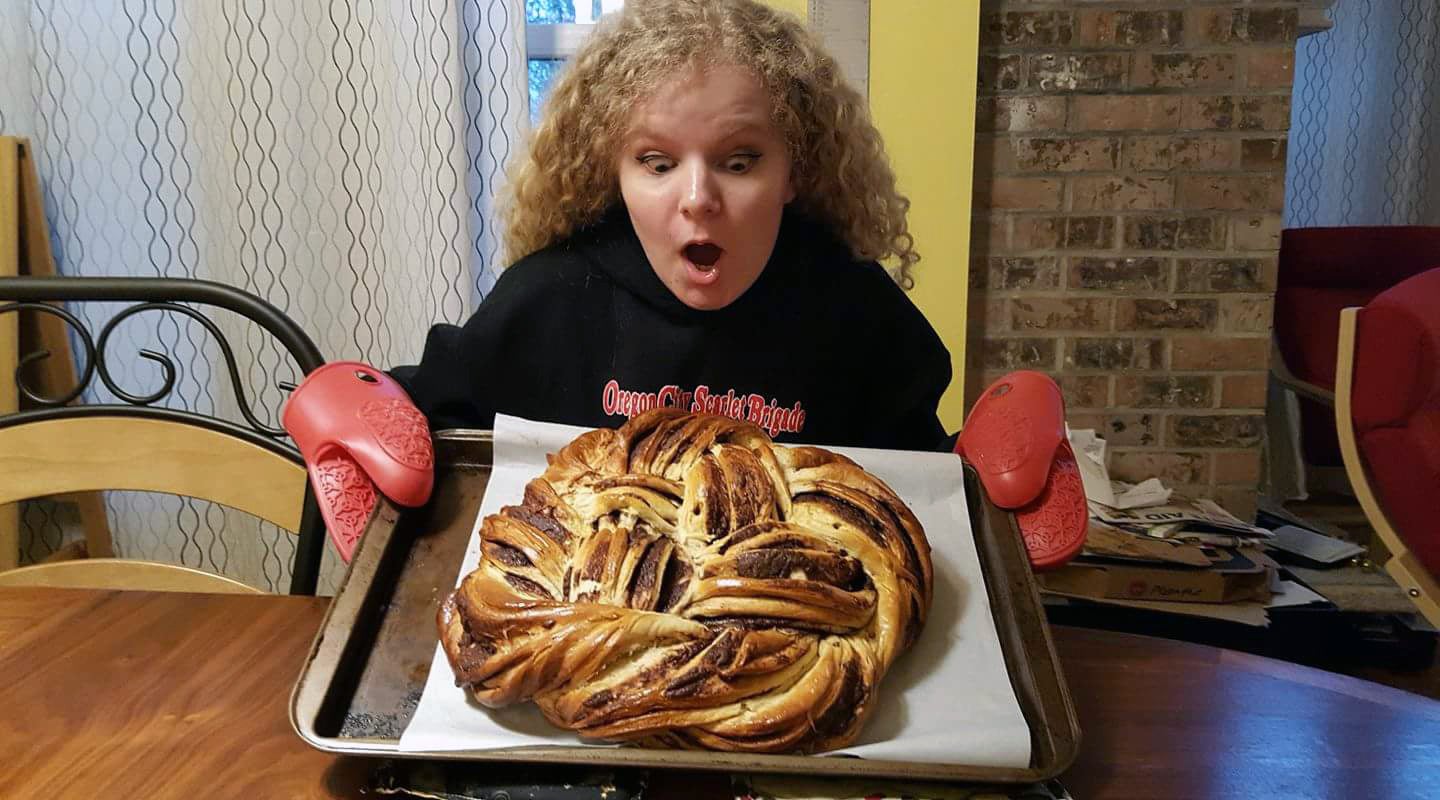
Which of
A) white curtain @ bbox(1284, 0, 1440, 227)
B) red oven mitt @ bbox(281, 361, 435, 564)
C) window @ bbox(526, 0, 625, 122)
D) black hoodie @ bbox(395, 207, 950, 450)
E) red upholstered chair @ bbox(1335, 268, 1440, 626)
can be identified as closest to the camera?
red oven mitt @ bbox(281, 361, 435, 564)

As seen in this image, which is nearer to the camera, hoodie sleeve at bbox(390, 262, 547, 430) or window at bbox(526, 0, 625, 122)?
hoodie sleeve at bbox(390, 262, 547, 430)

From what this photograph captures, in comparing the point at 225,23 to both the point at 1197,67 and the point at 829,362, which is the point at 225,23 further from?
the point at 1197,67

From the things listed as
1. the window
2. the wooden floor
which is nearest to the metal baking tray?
the window

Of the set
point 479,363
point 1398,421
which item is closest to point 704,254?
point 479,363

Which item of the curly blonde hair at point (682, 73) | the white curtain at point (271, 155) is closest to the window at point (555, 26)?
the white curtain at point (271, 155)

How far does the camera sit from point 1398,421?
153 centimetres

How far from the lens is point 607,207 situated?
96cm

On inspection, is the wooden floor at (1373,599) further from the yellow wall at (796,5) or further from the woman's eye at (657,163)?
the woman's eye at (657,163)

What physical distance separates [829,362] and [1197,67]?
4.24 ft

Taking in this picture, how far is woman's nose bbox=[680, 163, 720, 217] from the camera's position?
803 millimetres

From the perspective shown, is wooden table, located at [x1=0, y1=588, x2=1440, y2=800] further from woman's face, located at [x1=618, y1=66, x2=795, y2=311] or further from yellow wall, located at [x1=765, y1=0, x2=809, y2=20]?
yellow wall, located at [x1=765, y1=0, x2=809, y2=20]

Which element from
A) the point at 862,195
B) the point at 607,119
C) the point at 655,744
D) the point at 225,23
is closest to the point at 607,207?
the point at 607,119

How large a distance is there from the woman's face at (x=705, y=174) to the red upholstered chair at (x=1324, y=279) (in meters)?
1.76

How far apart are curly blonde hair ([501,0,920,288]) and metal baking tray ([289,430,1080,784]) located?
0.90 feet
